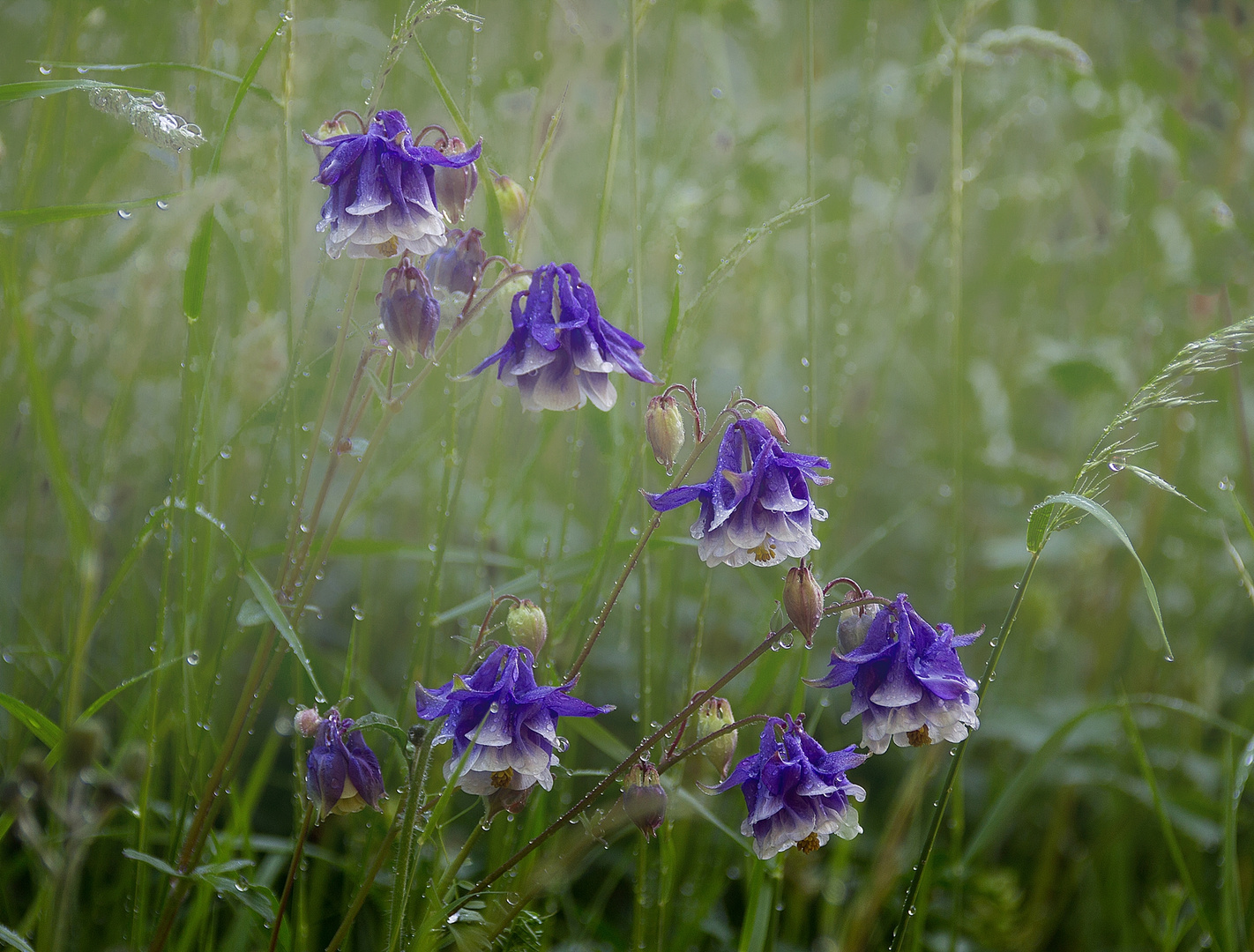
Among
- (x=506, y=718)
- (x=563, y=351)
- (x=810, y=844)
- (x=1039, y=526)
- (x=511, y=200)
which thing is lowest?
(x=810, y=844)

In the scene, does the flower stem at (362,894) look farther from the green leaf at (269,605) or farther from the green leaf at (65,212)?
the green leaf at (65,212)

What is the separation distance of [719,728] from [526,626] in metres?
0.18

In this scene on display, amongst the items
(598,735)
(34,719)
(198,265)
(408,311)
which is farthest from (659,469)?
(34,719)

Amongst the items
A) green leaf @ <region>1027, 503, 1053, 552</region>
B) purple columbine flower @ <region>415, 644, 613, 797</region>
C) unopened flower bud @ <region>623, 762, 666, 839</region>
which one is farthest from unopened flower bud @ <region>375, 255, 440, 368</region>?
green leaf @ <region>1027, 503, 1053, 552</region>

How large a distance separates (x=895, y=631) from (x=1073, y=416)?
175cm

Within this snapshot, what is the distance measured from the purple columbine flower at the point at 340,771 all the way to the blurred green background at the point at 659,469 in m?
0.10

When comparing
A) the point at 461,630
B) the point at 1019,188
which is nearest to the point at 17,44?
the point at 461,630

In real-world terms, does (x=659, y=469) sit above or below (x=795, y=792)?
above

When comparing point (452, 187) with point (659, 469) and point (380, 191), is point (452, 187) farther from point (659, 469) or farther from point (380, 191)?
point (659, 469)

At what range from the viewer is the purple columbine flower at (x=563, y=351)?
2.35ft

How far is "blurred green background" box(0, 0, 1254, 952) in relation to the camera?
0.97 meters

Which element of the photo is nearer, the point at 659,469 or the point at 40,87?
the point at 40,87

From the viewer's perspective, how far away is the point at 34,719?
751mm

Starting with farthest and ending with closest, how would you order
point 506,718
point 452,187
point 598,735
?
point 598,735, point 452,187, point 506,718
